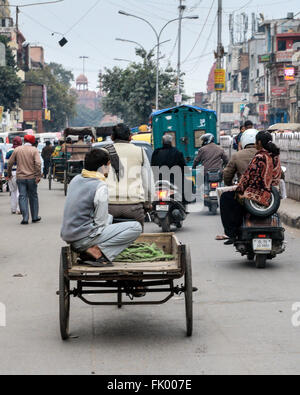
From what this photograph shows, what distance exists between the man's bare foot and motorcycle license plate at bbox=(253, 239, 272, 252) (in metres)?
3.93

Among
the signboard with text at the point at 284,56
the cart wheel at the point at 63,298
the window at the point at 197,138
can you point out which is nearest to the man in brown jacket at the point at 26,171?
the window at the point at 197,138

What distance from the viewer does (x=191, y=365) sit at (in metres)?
5.65

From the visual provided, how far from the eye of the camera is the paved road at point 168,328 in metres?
5.70

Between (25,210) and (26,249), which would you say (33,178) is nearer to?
(25,210)

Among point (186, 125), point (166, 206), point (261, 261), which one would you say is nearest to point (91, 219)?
point (261, 261)

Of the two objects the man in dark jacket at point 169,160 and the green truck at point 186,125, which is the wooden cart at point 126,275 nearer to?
the man in dark jacket at point 169,160

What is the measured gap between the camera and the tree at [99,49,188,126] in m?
66.6

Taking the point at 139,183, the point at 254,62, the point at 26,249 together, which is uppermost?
the point at 254,62

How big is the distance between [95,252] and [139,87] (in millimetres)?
61197

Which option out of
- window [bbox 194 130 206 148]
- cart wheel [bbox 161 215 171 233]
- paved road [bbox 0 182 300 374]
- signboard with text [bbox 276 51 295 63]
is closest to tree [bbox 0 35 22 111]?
signboard with text [bbox 276 51 295 63]

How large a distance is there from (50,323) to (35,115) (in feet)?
342

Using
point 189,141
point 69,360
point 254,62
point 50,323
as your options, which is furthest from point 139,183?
point 254,62

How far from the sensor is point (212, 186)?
1772 cm

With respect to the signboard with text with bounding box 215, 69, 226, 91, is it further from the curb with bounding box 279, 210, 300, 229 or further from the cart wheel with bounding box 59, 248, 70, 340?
the cart wheel with bounding box 59, 248, 70, 340
